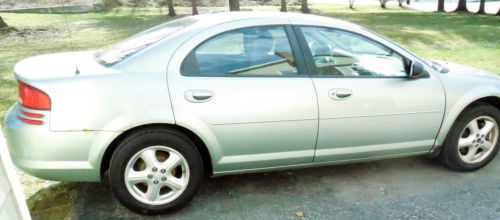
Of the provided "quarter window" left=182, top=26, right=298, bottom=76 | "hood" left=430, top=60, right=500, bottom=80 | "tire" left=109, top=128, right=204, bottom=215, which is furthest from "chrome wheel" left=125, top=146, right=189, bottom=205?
"hood" left=430, top=60, right=500, bottom=80

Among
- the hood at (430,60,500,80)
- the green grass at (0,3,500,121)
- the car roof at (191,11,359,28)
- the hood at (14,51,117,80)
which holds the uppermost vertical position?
the car roof at (191,11,359,28)

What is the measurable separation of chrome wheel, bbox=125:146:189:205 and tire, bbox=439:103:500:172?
2366mm

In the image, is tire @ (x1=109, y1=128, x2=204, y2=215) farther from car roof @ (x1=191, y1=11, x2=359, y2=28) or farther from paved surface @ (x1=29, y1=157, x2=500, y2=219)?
car roof @ (x1=191, y1=11, x2=359, y2=28)

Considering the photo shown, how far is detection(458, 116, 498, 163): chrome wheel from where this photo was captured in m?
3.66

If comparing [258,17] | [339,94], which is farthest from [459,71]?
[258,17]

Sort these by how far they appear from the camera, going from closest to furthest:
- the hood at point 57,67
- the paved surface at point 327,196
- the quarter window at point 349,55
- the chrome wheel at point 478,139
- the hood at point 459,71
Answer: the hood at point 57,67 → the paved surface at point 327,196 → the quarter window at point 349,55 → the hood at point 459,71 → the chrome wheel at point 478,139

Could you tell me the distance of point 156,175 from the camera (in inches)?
116

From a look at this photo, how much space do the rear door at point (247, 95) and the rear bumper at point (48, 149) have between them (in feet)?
2.27

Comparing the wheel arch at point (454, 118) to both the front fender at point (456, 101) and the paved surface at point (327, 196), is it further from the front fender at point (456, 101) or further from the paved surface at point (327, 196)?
the paved surface at point (327, 196)

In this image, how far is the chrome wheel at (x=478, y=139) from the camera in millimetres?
3658

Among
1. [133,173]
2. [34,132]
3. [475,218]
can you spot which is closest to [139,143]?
[133,173]

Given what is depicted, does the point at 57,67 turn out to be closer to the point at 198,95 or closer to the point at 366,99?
the point at 198,95

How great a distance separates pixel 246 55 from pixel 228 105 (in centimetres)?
47

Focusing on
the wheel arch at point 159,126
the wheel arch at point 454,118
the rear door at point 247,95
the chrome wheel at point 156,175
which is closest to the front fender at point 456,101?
the wheel arch at point 454,118
